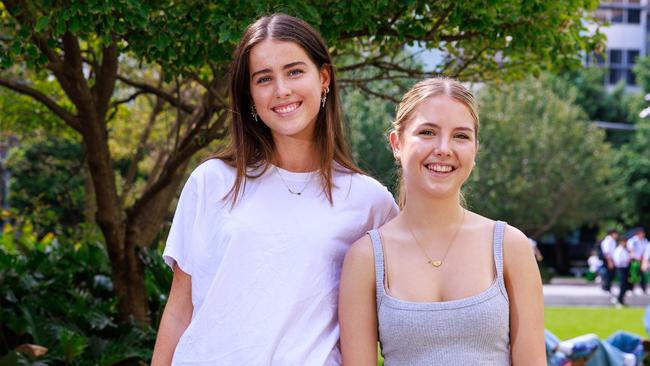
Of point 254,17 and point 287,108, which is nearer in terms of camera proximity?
point 287,108

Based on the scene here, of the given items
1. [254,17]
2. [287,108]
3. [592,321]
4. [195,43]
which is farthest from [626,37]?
[287,108]

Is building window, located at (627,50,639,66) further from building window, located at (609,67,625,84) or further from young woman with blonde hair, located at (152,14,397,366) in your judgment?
young woman with blonde hair, located at (152,14,397,366)

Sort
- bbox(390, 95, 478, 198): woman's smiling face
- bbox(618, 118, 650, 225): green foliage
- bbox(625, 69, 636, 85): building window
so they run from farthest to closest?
bbox(625, 69, 636, 85): building window, bbox(618, 118, 650, 225): green foliage, bbox(390, 95, 478, 198): woman's smiling face

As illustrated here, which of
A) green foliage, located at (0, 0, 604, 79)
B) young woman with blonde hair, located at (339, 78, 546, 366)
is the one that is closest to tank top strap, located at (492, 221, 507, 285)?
young woman with blonde hair, located at (339, 78, 546, 366)

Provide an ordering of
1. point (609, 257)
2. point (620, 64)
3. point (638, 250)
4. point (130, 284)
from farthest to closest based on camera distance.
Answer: point (620, 64), point (638, 250), point (609, 257), point (130, 284)

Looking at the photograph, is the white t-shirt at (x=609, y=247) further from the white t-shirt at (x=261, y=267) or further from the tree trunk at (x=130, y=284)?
the white t-shirt at (x=261, y=267)

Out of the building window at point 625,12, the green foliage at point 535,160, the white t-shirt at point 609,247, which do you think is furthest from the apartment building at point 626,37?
the white t-shirt at point 609,247

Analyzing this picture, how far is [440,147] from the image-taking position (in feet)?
9.08

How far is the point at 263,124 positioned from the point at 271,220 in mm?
368

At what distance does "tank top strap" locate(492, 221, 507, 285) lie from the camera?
273 centimetres

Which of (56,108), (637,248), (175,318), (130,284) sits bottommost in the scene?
(637,248)

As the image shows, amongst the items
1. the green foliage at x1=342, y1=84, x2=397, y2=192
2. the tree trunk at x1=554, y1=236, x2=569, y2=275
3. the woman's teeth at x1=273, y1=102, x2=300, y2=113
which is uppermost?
the green foliage at x1=342, y1=84, x2=397, y2=192

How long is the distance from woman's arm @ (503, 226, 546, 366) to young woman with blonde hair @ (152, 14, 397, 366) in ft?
1.58

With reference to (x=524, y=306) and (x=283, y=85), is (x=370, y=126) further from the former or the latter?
(x=524, y=306)
